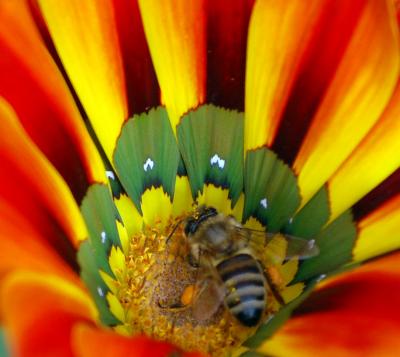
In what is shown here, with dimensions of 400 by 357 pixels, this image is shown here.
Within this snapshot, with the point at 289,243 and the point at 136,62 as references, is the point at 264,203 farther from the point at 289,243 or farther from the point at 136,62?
the point at 136,62

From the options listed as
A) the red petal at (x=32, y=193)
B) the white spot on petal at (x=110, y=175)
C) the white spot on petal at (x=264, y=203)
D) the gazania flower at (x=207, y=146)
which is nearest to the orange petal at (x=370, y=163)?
the gazania flower at (x=207, y=146)

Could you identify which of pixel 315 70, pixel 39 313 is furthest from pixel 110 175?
pixel 39 313

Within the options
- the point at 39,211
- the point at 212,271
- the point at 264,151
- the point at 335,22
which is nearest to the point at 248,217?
the point at 264,151

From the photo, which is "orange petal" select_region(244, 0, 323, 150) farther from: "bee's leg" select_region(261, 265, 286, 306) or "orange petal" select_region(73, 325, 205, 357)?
"orange petal" select_region(73, 325, 205, 357)

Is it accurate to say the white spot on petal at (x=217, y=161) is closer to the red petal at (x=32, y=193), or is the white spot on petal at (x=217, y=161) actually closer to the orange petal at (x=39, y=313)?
the red petal at (x=32, y=193)

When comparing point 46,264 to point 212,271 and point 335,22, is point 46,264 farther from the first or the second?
point 335,22

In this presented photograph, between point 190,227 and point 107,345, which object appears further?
point 190,227

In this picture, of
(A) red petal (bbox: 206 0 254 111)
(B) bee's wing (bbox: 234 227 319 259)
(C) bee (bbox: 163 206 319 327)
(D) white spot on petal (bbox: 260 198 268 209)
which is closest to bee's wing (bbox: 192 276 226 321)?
(C) bee (bbox: 163 206 319 327)
